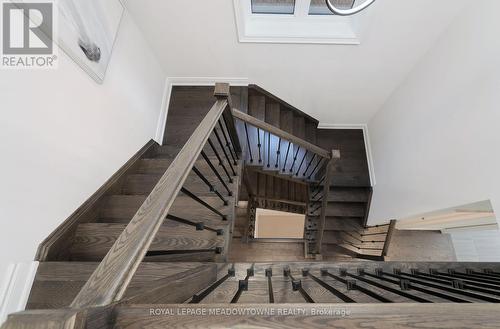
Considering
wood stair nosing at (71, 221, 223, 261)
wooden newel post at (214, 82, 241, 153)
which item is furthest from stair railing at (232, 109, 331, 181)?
wood stair nosing at (71, 221, 223, 261)

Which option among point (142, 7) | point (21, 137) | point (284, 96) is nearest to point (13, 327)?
point (21, 137)

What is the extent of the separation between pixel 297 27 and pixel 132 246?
2860 millimetres

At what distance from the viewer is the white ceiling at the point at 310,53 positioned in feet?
7.47

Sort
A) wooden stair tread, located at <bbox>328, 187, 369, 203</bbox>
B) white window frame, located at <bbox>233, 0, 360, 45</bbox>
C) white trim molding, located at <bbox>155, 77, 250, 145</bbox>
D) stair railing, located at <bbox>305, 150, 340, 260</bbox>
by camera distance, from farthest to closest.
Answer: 1. wooden stair tread, located at <bbox>328, 187, 369, 203</bbox>
2. white trim molding, located at <bbox>155, 77, 250, 145</bbox>
3. stair railing, located at <bbox>305, 150, 340, 260</bbox>
4. white window frame, located at <bbox>233, 0, 360, 45</bbox>

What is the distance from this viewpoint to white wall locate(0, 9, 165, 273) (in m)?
1.18

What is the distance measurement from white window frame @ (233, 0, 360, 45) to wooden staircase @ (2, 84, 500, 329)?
2.60 ft

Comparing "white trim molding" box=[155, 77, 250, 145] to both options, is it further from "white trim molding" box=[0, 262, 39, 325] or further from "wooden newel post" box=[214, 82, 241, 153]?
"white trim molding" box=[0, 262, 39, 325]

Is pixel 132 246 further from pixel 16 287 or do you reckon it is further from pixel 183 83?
pixel 183 83

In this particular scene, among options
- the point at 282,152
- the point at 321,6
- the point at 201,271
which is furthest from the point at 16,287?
the point at 321,6

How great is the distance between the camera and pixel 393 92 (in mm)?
3031

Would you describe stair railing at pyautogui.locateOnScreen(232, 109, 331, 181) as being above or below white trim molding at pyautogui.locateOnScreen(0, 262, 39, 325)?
Result: above

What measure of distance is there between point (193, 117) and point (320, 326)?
2.95m

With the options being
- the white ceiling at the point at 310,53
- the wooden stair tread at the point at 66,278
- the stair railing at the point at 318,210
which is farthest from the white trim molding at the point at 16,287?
the stair railing at the point at 318,210

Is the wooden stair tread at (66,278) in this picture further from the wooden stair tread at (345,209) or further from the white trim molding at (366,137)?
the white trim molding at (366,137)
